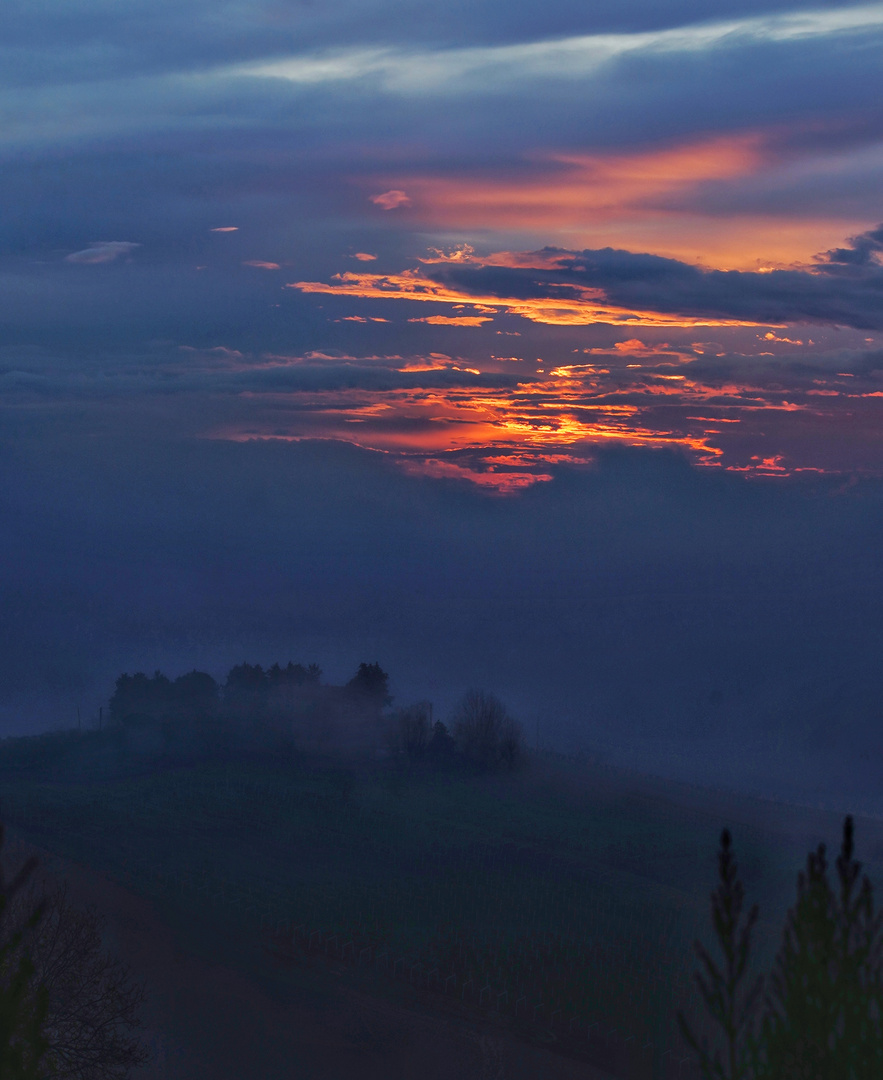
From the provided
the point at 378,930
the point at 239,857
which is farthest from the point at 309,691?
the point at 378,930

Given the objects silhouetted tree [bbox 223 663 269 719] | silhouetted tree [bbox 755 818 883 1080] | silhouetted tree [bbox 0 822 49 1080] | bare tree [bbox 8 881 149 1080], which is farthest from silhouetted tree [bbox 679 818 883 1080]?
silhouetted tree [bbox 223 663 269 719]

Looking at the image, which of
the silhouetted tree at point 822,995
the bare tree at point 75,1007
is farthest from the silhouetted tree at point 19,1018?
the bare tree at point 75,1007

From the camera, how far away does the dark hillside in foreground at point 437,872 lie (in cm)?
6238

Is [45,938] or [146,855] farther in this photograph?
[146,855]

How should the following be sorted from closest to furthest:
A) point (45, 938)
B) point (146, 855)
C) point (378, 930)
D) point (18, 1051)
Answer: point (18, 1051)
point (45, 938)
point (378, 930)
point (146, 855)

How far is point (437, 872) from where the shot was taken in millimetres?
92250

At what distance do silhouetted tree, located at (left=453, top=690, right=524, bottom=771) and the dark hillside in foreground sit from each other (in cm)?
414

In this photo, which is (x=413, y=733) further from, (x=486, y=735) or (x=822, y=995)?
(x=822, y=995)

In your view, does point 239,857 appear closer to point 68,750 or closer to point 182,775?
point 182,775

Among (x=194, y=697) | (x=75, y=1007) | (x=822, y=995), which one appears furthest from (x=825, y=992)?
(x=194, y=697)

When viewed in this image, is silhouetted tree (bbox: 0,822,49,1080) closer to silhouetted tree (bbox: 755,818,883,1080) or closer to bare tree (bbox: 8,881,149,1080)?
silhouetted tree (bbox: 755,818,883,1080)

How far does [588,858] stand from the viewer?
101 m

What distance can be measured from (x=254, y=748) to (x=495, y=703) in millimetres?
41478

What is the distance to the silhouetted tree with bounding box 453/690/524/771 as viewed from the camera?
5556 inches
